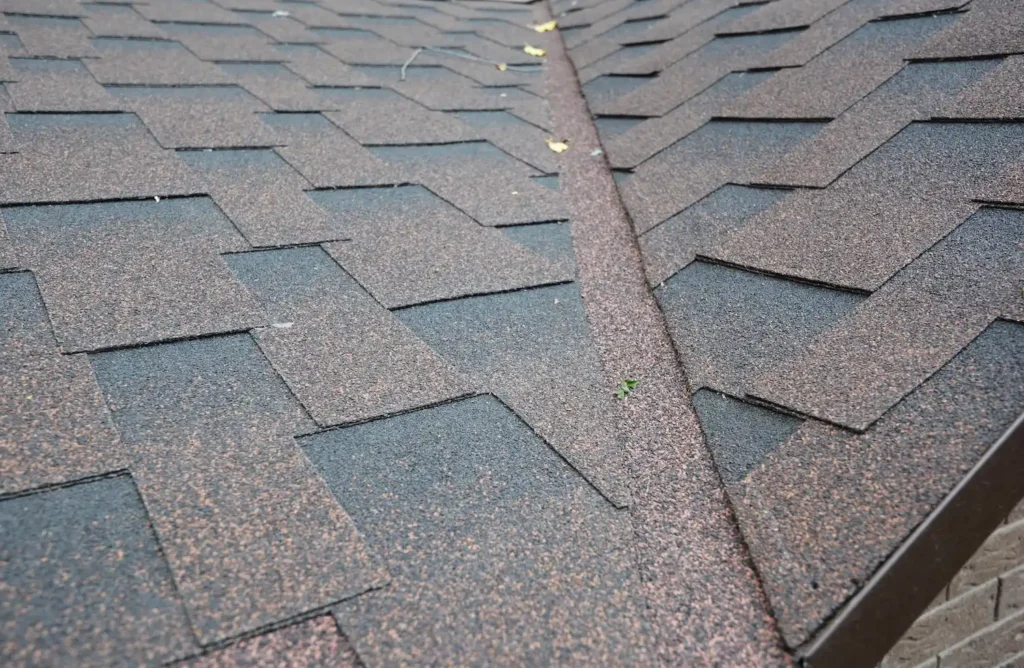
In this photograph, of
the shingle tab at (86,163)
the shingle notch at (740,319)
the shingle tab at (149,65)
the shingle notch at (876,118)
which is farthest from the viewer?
the shingle tab at (149,65)

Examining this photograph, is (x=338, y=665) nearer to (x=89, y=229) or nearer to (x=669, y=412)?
(x=669, y=412)

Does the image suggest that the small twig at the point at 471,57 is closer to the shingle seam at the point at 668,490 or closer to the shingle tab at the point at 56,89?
the shingle tab at the point at 56,89

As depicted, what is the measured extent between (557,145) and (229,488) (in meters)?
1.97

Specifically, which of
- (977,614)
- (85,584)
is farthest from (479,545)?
(977,614)

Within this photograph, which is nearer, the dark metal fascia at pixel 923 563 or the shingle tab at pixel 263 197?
the dark metal fascia at pixel 923 563

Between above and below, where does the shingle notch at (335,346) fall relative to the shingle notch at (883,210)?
below

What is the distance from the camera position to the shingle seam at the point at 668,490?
1070 mm

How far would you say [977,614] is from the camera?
181 cm

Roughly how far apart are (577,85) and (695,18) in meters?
0.59

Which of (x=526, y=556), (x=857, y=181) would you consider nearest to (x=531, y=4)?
(x=857, y=181)

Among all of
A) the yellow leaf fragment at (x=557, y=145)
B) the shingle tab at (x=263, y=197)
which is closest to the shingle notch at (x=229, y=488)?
the shingle tab at (x=263, y=197)

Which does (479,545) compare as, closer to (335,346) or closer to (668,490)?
(668,490)

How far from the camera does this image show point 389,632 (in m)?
0.96

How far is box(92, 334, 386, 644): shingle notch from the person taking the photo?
0.96m
